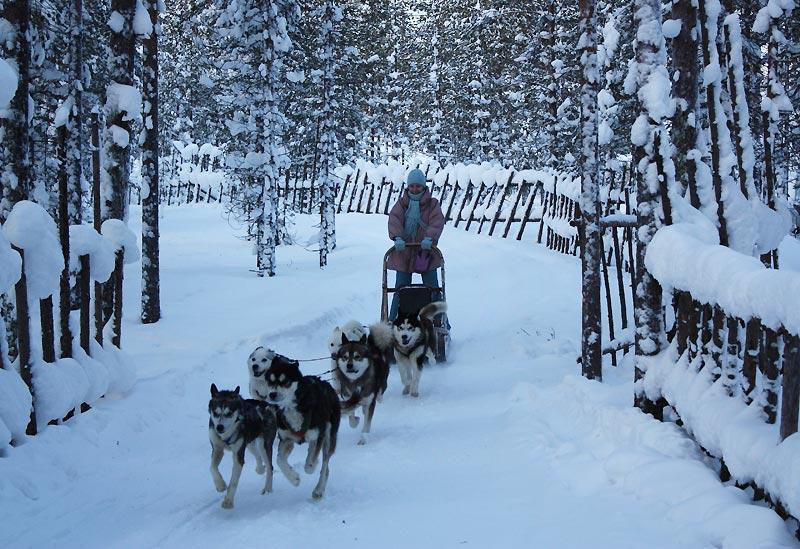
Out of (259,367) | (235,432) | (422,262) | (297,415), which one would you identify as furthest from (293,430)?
(422,262)

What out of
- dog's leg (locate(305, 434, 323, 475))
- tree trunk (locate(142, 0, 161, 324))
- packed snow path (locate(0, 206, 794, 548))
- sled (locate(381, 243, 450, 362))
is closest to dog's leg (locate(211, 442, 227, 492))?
packed snow path (locate(0, 206, 794, 548))

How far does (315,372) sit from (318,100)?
16.2m

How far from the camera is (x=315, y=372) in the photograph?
9188mm

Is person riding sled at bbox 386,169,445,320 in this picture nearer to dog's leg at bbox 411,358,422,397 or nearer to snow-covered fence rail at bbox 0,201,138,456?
dog's leg at bbox 411,358,422,397

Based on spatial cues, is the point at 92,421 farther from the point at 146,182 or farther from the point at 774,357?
the point at 146,182

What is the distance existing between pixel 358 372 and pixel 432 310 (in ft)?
8.53

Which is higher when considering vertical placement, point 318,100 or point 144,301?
point 318,100

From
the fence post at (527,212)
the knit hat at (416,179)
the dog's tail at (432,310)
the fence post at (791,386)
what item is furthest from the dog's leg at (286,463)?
the fence post at (527,212)

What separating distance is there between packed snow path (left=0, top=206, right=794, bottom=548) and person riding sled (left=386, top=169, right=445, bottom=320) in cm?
145

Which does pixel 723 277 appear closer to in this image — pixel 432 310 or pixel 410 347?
pixel 410 347

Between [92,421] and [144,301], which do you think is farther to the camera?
[144,301]

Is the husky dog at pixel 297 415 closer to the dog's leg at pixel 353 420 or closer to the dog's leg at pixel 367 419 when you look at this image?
the dog's leg at pixel 367 419

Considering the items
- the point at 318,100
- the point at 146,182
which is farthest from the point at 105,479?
the point at 318,100

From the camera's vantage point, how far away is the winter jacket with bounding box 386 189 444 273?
411 inches
